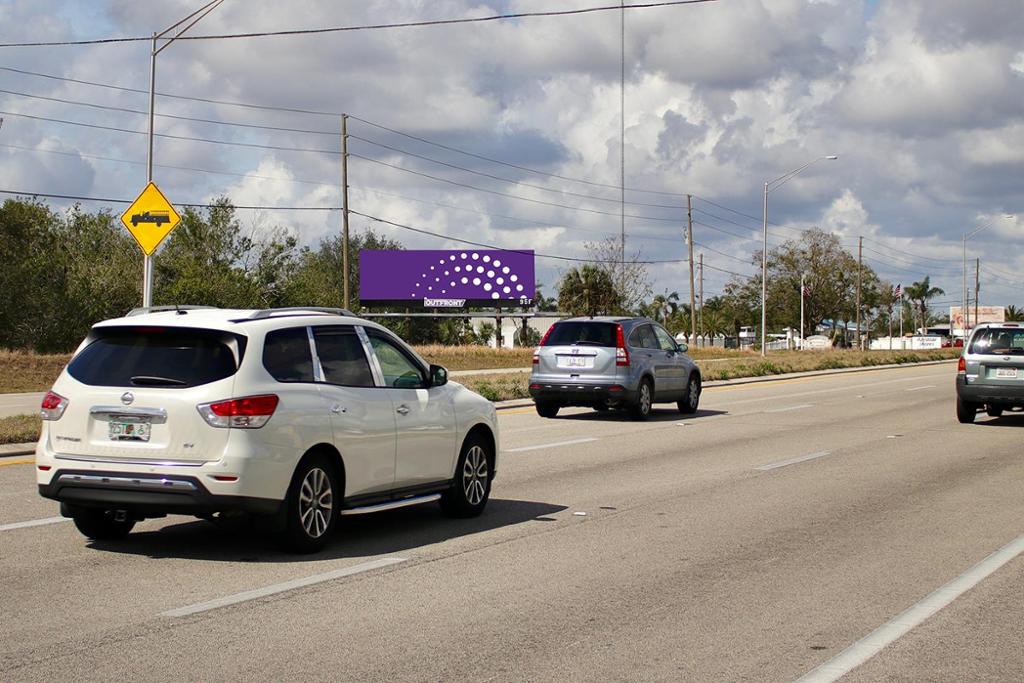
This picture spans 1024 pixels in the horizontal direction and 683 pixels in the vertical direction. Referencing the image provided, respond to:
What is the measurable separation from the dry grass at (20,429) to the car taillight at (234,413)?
9559mm

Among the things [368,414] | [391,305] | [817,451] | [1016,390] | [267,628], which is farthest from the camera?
[391,305]

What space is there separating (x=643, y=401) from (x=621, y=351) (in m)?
1.06

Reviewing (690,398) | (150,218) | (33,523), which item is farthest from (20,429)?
(690,398)

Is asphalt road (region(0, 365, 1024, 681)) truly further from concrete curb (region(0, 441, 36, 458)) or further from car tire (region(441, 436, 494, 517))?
concrete curb (region(0, 441, 36, 458))

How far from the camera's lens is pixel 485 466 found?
11.3 metres

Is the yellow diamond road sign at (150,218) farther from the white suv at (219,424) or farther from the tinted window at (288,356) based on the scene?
the tinted window at (288,356)

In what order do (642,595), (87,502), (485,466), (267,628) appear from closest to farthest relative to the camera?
(267,628)
(642,595)
(87,502)
(485,466)

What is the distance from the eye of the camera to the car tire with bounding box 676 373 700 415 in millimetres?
25069

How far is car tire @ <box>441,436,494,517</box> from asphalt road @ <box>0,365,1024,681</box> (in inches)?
5.8

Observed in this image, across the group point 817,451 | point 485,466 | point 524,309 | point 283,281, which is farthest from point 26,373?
point 283,281

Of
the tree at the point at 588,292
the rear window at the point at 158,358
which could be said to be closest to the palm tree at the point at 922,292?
the tree at the point at 588,292

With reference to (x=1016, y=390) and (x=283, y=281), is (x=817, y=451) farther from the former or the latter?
(x=283, y=281)

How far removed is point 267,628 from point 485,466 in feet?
15.0

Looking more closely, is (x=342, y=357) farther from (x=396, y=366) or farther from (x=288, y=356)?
(x=396, y=366)
